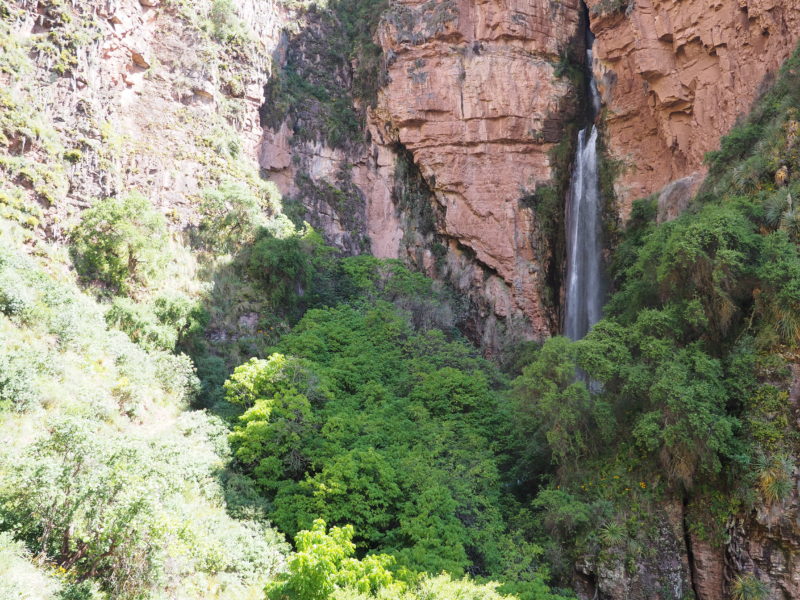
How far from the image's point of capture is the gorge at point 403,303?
13.1m

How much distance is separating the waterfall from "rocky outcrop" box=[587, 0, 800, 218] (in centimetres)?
161

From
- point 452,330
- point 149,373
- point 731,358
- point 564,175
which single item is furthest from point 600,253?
point 149,373

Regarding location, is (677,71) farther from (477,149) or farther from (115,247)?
(115,247)

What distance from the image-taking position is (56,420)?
11367 mm

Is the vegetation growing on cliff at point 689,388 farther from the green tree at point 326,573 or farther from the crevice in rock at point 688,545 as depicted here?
the green tree at point 326,573

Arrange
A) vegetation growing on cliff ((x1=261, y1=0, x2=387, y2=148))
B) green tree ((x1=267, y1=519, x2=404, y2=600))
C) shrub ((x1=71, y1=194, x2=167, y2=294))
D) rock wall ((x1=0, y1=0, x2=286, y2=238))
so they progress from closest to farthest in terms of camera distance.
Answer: green tree ((x1=267, y1=519, x2=404, y2=600)) < shrub ((x1=71, y1=194, x2=167, y2=294)) < rock wall ((x1=0, y1=0, x2=286, y2=238)) < vegetation growing on cliff ((x1=261, y1=0, x2=387, y2=148))

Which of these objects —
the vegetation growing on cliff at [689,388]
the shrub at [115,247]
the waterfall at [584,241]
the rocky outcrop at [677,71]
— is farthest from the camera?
the waterfall at [584,241]

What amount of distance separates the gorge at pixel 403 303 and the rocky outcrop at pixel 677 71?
0.14 metres

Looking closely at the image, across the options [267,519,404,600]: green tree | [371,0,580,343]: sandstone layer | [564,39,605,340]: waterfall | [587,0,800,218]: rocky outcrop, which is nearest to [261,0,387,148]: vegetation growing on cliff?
[371,0,580,343]: sandstone layer

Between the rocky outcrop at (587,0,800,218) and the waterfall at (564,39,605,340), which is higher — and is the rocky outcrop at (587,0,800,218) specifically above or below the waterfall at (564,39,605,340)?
above

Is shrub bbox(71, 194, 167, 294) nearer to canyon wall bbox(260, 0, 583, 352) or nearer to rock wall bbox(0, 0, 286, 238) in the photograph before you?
rock wall bbox(0, 0, 286, 238)

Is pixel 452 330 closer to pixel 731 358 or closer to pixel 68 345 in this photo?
pixel 731 358

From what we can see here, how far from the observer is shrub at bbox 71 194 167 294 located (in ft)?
68.7

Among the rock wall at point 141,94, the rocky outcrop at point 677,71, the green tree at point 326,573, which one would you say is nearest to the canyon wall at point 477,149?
the rocky outcrop at point 677,71
